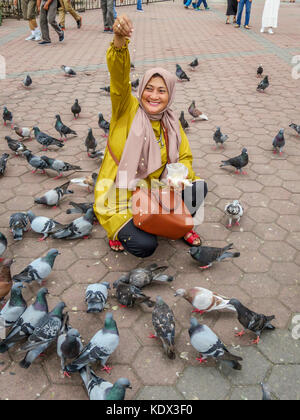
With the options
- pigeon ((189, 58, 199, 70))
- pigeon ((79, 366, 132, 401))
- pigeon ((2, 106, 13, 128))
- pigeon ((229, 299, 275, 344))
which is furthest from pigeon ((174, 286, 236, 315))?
pigeon ((189, 58, 199, 70))

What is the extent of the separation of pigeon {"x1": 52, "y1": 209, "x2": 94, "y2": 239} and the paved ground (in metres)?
0.12

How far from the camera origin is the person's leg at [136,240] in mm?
3514

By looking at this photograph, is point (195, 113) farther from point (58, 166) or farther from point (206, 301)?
point (206, 301)

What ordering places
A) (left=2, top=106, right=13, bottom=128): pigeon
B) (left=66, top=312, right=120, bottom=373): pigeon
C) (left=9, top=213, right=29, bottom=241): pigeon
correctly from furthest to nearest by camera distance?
(left=2, top=106, right=13, bottom=128): pigeon
(left=9, top=213, right=29, bottom=241): pigeon
(left=66, top=312, right=120, bottom=373): pigeon

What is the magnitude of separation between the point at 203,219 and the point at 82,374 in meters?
2.49

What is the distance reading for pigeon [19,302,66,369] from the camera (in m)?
2.63

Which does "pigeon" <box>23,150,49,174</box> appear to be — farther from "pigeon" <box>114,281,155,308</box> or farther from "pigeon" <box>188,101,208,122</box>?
"pigeon" <box>188,101,208,122</box>

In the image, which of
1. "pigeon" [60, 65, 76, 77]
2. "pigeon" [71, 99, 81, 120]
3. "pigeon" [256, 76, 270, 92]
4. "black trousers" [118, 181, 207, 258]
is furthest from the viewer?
"pigeon" [60, 65, 76, 77]

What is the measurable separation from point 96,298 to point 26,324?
0.61m

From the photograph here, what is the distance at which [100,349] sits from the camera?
2.61 m

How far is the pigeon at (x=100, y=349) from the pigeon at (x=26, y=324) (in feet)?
1.56

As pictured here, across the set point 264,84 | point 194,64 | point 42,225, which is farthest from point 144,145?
point 194,64

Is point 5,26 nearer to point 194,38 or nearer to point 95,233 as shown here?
point 194,38

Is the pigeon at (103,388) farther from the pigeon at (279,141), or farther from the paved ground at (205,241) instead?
the pigeon at (279,141)
